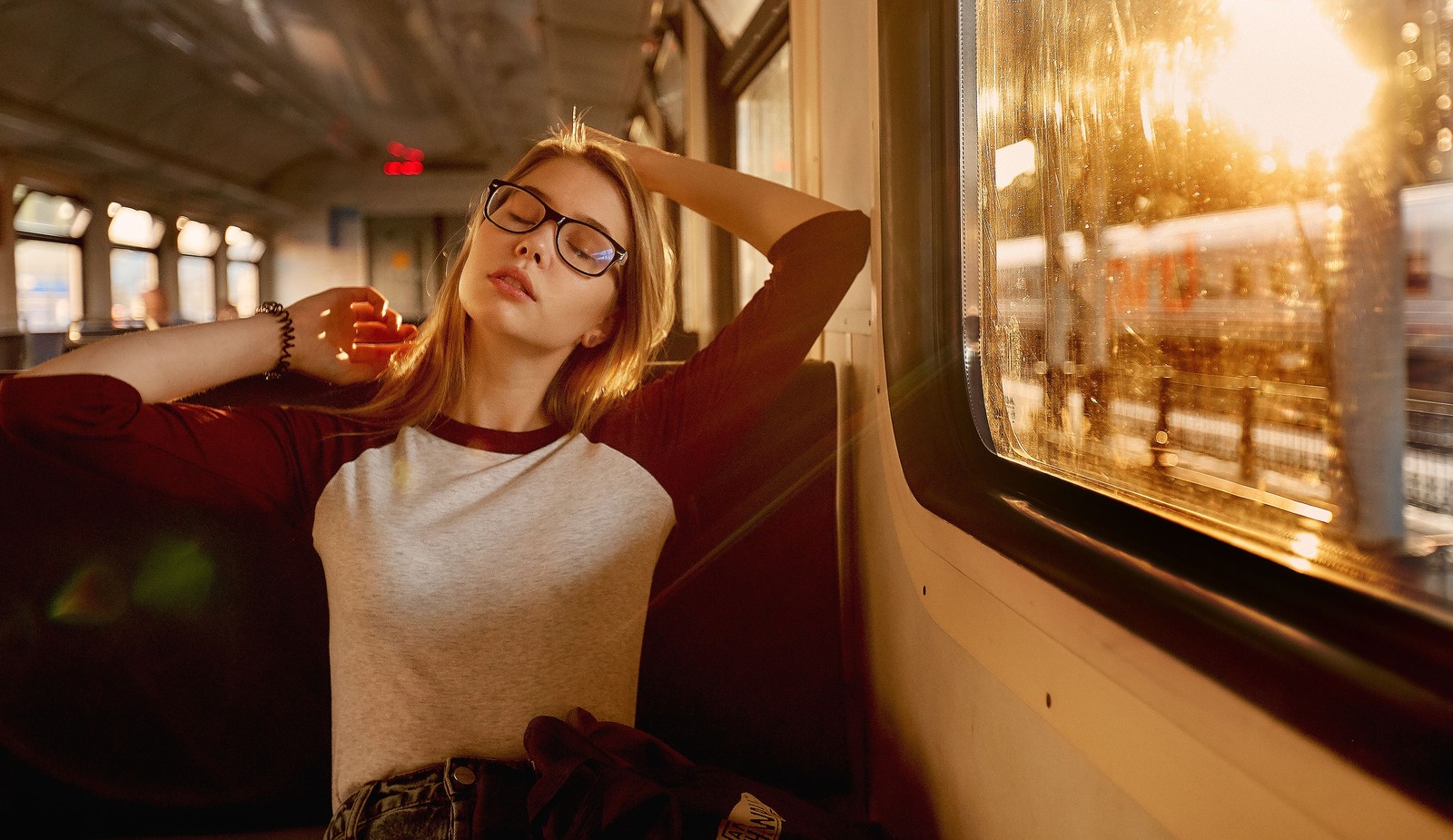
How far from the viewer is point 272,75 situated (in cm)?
866

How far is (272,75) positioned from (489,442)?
30.4 feet

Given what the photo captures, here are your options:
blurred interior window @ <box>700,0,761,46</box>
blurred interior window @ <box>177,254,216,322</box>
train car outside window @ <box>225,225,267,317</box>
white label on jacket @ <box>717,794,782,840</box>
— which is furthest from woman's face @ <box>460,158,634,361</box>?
train car outside window @ <box>225,225,267,317</box>

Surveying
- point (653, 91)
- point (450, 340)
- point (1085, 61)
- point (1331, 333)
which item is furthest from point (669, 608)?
point (653, 91)

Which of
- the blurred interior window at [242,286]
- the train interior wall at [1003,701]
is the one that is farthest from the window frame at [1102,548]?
the blurred interior window at [242,286]

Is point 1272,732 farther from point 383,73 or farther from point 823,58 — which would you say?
point 383,73

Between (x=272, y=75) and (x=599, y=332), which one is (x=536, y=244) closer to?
(x=599, y=332)

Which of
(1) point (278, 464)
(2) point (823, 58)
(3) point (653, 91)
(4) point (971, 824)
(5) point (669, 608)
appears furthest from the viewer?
(3) point (653, 91)

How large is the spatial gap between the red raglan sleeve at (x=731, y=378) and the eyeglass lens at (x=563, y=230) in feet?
0.65

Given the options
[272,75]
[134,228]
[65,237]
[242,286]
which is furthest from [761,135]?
[242,286]

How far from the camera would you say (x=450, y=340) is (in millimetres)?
1261

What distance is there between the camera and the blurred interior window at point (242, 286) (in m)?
12.0

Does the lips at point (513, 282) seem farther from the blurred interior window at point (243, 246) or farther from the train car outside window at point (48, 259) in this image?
the blurred interior window at point (243, 246)

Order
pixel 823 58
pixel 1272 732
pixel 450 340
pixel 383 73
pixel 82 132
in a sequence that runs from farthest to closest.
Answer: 1. pixel 383 73
2. pixel 82 132
3. pixel 823 58
4. pixel 450 340
5. pixel 1272 732

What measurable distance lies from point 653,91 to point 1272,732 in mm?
5813
